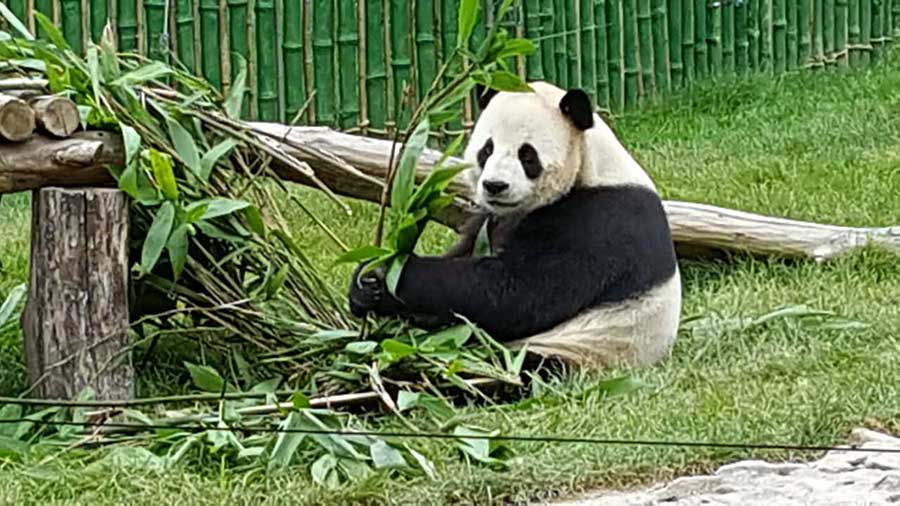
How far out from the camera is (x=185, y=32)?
29.3 feet

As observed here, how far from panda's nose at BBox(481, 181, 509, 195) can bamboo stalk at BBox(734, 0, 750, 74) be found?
5.98 meters

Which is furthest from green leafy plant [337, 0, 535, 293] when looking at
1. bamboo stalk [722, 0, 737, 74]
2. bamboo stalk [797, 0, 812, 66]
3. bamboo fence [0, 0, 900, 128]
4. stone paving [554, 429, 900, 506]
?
bamboo stalk [797, 0, 812, 66]

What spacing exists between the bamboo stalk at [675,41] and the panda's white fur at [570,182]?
523 centimetres

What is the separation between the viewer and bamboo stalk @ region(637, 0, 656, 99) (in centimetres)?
1009

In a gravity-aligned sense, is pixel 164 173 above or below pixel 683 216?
above

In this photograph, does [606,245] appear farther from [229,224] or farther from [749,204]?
[749,204]

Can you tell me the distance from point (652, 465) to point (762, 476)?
26 centimetres

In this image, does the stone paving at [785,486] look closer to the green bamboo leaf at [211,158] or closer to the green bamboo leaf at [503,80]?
the green bamboo leaf at [503,80]

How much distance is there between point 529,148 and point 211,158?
0.92 meters

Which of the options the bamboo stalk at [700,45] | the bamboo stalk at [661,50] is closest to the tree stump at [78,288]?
the bamboo stalk at [661,50]

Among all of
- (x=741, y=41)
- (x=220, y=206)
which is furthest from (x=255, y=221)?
(x=741, y=41)

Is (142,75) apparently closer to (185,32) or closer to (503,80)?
(503,80)

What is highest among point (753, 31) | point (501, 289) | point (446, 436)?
point (753, 31)

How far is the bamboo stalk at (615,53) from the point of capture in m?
9.95
